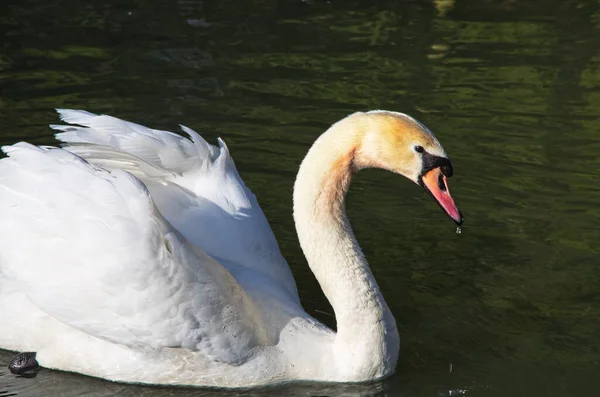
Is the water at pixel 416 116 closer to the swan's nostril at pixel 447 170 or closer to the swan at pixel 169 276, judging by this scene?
the swan at pixel 169 276

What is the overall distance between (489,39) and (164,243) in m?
7.74

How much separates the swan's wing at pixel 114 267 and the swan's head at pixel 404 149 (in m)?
0.99

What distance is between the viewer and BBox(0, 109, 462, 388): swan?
5777mm

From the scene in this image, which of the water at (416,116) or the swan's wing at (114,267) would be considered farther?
the water at (416,116)

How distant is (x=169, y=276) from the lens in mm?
5723

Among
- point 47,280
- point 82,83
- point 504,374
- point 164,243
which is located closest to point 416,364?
point 504,374

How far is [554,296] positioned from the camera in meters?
7.12

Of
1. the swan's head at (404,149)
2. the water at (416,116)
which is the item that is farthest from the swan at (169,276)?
the water at (416,116)

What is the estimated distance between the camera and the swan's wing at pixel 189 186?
20.9 feet

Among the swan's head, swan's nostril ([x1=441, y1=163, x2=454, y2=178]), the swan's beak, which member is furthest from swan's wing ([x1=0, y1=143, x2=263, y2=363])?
swan's nostril ([x1=441, y1=163, x2=454, y2=178])

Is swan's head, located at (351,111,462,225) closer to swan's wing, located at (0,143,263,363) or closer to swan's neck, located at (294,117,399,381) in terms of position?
swan's neck, located at (294,117,399,381)

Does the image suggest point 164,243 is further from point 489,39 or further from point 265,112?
point 489,39

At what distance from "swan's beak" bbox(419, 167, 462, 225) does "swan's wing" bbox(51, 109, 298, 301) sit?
105cm

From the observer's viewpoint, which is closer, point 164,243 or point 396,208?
point 164,243
